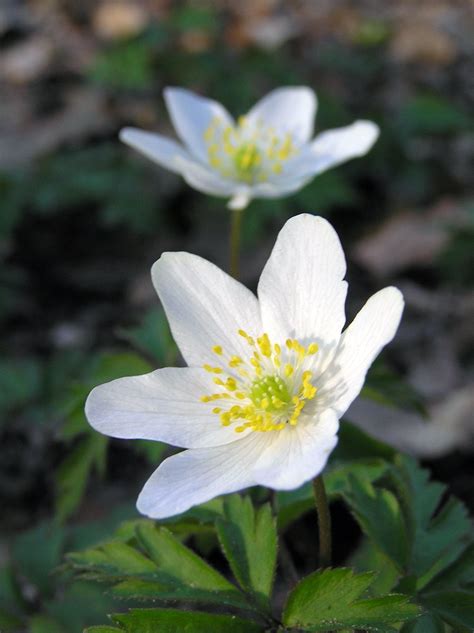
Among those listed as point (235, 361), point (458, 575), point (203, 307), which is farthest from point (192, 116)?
point (458, 575)

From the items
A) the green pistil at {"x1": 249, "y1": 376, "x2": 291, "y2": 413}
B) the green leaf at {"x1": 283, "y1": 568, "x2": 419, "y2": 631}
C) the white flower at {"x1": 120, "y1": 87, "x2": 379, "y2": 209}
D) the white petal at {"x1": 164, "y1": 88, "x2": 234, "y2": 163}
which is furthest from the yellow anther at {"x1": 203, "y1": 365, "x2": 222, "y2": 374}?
the white petal at {"x1": 164, "y1": 88, "x2": 234, "y2": 163}

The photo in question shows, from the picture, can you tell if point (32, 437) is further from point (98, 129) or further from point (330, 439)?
point (98, 129)

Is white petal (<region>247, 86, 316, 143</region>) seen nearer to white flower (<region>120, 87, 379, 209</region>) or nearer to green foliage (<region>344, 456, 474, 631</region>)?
white flower (<region>120, 87, 379, 209</region>)

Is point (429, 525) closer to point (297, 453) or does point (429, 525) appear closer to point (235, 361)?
point (297, 453)

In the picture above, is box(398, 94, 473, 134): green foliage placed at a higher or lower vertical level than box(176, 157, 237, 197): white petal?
lower

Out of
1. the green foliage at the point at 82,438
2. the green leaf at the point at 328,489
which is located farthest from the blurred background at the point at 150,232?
the green leaf at the point at 328,489

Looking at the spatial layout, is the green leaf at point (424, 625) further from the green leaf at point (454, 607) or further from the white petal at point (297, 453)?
the white petal at point (297, 453)
